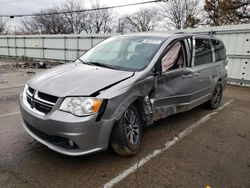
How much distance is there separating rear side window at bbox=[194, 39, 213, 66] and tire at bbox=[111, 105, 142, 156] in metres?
2.03

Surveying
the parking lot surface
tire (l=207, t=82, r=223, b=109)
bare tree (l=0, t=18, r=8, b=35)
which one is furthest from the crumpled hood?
bare tree (l=0, t=18, r=8, b=35)

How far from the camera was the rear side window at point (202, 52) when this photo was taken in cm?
424

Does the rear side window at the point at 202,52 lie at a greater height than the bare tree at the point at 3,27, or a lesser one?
lesser

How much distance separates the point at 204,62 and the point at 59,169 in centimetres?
360

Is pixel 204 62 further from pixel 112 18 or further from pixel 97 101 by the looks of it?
pixel 112 18

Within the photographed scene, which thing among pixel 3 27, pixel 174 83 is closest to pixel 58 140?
pixel 174 83

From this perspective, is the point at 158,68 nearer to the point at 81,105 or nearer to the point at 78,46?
the point at 81,105

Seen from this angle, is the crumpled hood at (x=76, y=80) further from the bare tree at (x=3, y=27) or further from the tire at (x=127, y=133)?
the bare tree at (x=3, y=27)

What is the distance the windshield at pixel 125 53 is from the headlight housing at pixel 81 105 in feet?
2.93

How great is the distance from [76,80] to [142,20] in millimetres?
42977

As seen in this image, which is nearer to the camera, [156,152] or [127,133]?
[127,133]

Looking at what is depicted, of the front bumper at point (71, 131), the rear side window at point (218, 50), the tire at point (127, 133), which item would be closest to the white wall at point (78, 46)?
the rear side window at point (218, 50)

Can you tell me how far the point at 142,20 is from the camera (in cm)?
4266

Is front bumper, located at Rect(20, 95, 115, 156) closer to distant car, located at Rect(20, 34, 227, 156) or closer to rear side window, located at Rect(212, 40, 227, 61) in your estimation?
distant car, located at Rect(20, 34, 227, 156)
